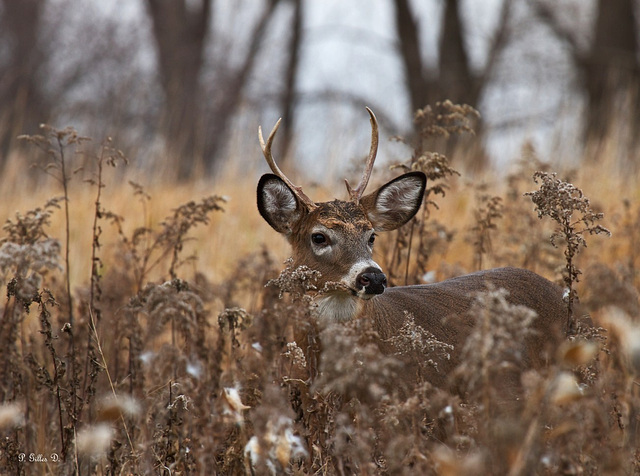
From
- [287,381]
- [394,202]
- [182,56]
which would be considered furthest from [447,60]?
[287,381]

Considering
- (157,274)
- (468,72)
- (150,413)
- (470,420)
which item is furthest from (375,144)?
(468,72)

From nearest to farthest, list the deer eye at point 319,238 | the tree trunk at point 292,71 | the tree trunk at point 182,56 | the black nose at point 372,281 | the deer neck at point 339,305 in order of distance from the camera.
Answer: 1. the black nose at point 372,281
2. the deer neck at point 339,305
3. the deer eye at point 319,238
4. the tree trunk at point 182,56
5. the tree trunk at point 292,71

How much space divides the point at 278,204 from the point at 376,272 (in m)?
0.89

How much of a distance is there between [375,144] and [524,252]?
2.02 m

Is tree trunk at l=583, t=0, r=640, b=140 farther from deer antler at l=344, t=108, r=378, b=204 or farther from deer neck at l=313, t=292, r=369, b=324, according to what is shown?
deer neck at l=313, t=292, r=369, b=324

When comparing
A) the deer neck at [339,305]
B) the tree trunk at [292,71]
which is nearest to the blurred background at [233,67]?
the tree trunk at [292,71]

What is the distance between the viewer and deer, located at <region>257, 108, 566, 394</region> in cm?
431

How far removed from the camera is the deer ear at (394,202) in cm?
476

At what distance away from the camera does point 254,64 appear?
1809 cm

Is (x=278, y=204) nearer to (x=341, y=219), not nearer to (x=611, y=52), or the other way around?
(x=341, y=219)

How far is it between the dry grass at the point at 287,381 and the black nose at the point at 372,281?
249mm

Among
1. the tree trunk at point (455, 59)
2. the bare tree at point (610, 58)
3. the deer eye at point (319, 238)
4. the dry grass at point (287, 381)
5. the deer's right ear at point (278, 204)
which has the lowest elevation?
the dry grass at point (287, 381)

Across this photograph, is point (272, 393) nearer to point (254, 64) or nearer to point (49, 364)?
point (49, 364)

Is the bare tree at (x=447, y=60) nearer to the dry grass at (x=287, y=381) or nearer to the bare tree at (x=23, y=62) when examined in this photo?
the bare tree at (x=23, y=62)
